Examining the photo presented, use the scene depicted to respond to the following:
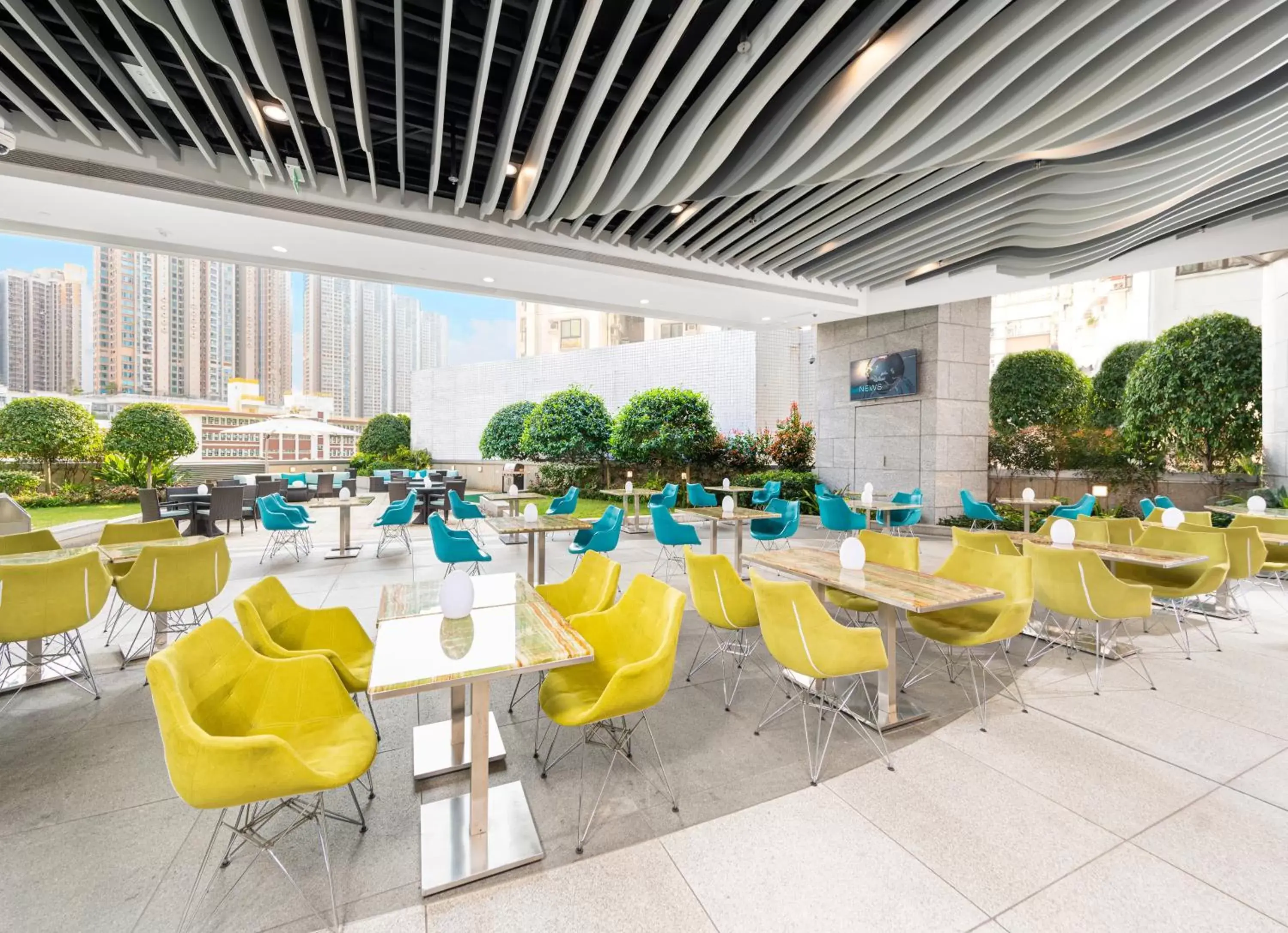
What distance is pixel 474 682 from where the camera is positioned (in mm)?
1715

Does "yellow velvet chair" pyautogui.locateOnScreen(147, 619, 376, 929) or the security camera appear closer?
"yellow velvet chair" pyautogui.locateOnScreen(147, 619, 376, 929)

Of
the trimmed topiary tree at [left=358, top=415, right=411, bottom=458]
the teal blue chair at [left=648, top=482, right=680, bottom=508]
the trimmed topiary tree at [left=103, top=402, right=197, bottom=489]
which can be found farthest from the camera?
the trimmed topiary tree at [left=358, top=415, right=411, bottom=458]

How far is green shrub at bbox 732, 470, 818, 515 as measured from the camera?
36.7 ft

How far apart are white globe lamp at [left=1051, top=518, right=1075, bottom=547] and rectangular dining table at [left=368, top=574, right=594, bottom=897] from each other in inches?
153

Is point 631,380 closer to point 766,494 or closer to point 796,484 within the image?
point 796,484

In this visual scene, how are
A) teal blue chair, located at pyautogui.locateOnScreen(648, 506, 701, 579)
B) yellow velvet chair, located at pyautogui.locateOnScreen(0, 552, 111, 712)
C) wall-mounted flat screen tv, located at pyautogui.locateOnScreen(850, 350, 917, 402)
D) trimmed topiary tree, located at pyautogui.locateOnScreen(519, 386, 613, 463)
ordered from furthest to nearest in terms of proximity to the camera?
1. trimmed topiary tree, located at pyautogui.locateOnScreen(519, 386, 613, 463)
2. wall-mounted flat screen tv, located at pyautogui.locateOnScreen(850, 350, 917, 402)
3. teal blue chair, located at pyautogui.locateOnScreen(648, 506, 701, 579)
4. yellow velvet chair, located at pyautogui.locateOnScreen(0, 552, 111, 712)

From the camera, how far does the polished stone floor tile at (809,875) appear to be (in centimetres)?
164

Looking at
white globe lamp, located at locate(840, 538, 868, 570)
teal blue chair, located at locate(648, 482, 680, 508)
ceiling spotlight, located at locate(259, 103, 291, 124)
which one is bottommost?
teal blue chair, located at locate(648, 482, 680, 508)

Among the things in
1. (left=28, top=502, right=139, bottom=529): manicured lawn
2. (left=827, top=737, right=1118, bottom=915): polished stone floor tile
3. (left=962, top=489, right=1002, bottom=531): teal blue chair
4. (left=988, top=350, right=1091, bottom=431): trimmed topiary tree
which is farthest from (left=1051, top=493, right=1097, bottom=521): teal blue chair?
(left=28, top=502, right=139, bottom=529): manicured lawn

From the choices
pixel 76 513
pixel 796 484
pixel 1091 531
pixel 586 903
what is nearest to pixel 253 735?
pixel 586 903

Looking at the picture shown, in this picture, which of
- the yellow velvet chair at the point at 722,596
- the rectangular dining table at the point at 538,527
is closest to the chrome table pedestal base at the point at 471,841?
the yellow velvet chair at the point at 722,596

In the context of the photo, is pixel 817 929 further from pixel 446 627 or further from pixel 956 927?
pixel 446 627

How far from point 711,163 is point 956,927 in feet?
16.2

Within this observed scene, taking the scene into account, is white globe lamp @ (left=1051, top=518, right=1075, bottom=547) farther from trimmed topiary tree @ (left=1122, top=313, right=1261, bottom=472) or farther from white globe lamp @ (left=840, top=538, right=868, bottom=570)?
trimmed topiary tree @ (left=1122, top=313, right=1261, bottom=472)
